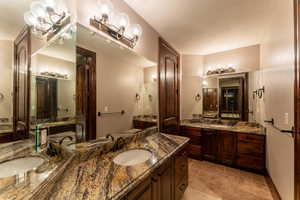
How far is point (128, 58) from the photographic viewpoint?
1.84 metres

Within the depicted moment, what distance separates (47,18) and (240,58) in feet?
11.7

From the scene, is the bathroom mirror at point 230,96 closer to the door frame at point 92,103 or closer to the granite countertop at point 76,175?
the granite countertop at point 76,175

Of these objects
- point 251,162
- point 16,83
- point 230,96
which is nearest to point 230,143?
point 251,162

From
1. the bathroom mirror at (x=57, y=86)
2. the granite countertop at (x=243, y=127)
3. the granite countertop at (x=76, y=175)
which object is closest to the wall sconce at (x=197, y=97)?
the granite countertop at (x=243, y=127)

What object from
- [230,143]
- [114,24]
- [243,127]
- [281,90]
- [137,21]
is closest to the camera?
[114,24]

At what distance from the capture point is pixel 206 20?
213cm

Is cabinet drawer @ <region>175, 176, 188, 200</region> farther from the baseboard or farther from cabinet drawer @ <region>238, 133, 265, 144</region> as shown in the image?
cabinet drawer @ <region>238, 133, 265, 144</region>

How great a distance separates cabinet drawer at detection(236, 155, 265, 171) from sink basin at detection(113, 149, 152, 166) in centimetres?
212

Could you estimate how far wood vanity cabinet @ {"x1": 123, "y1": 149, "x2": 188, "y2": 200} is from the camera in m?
1.05

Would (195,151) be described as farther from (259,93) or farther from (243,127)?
(259,93)

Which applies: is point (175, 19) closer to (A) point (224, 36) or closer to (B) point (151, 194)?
(A) point (224, 36)

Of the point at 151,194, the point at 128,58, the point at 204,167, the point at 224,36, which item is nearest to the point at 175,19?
the point at 128,58

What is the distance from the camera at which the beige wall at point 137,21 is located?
48.7 inches

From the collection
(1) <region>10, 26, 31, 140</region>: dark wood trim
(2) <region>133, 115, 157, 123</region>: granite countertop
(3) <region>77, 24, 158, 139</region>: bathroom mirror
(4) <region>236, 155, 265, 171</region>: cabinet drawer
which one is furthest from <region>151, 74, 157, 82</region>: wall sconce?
(4) <region>236, 155, 265, 171</region>: cabinet drawer
